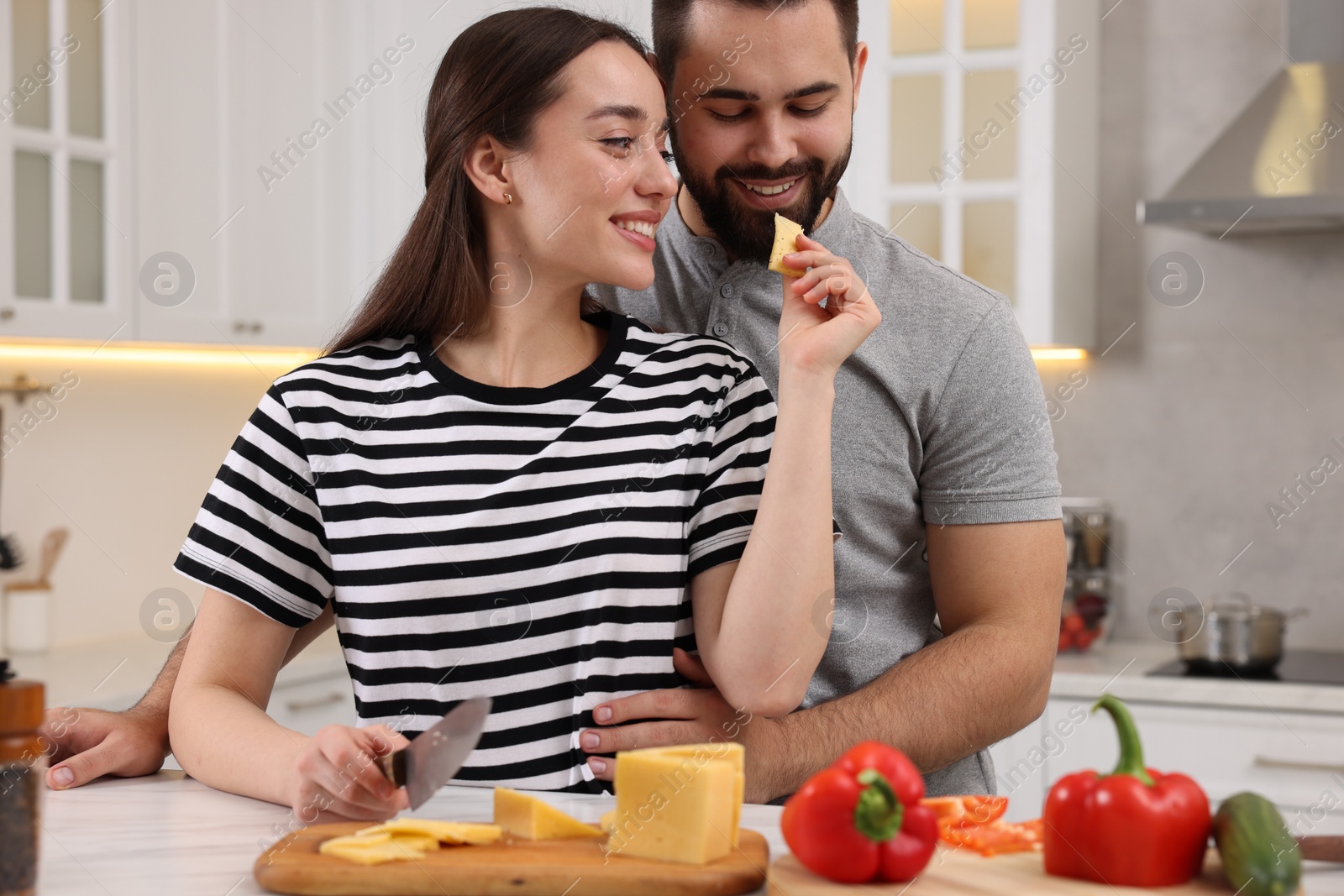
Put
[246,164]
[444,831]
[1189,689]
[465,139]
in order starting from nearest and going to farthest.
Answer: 1. [444,831]
2. [465,139]
3. [1189,689]
4. [246,164]

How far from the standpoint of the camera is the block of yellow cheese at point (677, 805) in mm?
852

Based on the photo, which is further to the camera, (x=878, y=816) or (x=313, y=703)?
(x=313, y=703)

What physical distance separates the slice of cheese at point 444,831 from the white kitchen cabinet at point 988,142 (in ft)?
7.58

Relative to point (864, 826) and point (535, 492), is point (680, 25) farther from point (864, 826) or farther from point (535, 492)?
point (864, 826)

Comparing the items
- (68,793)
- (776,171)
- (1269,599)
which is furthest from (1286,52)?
(68,793)

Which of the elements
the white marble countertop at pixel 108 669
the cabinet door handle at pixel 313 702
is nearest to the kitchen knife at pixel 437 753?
the white marble countertop at pixel 108 669

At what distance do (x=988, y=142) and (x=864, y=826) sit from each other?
2392 mm

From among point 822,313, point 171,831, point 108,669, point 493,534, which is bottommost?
point 108,669

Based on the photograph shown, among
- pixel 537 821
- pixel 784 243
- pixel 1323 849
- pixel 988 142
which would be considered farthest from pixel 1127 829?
pixel 988 142

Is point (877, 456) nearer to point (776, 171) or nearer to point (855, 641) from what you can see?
point (855, 641)

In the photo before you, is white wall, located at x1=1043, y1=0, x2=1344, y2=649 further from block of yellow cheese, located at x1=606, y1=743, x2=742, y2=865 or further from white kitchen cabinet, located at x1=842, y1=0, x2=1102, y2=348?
block of yellow cheese, located at x1=606, y1=743, x2=742, y2=865

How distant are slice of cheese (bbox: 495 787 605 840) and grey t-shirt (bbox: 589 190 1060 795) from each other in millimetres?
561

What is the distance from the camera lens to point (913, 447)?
1472 mm

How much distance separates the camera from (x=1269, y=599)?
304 centimetres
